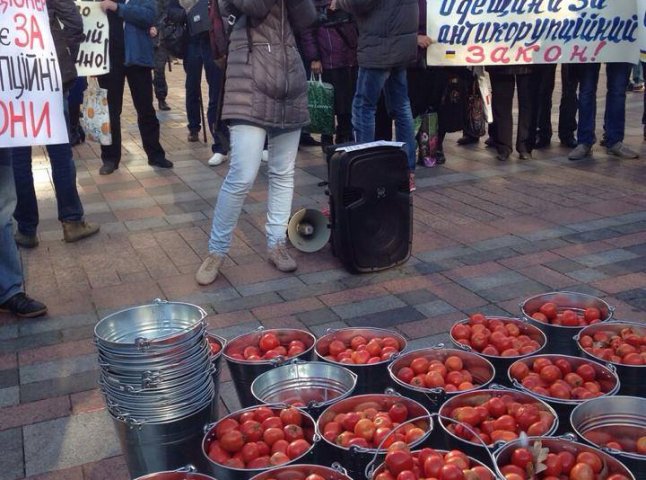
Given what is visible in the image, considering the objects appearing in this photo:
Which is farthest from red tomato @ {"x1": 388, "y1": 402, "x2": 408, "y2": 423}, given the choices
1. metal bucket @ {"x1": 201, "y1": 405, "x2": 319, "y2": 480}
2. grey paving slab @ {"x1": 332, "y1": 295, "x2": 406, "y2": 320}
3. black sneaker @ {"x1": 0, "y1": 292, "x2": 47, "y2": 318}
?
black sneaker @ {"x1": 0, "y1": 292, "x2": 47, "y2": 318}

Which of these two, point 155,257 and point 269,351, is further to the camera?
point 155,257

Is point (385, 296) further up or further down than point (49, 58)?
further down

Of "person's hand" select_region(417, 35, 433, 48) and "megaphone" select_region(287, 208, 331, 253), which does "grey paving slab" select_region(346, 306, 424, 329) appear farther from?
"person's hand" select_region(417, 35, 433, 48)

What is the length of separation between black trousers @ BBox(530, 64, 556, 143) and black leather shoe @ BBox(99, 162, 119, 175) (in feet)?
14.4

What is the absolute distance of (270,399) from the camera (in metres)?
2.69

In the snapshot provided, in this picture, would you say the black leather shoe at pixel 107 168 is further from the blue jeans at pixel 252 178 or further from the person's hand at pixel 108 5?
the blue jeans at pixel 252 178

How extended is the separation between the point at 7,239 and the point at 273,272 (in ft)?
5.27

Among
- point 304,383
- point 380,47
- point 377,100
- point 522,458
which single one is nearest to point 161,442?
point 304,383

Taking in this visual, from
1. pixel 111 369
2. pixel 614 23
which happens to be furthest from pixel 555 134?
pixel 111 369

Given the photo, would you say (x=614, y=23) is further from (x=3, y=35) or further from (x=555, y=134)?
(x=3, y=35)

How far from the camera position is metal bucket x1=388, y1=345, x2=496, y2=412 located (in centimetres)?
256

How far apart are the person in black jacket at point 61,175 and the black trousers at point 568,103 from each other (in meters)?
5.07

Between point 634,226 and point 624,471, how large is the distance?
3805mm

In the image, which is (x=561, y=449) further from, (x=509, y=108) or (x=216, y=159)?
(x=216, y=159)
